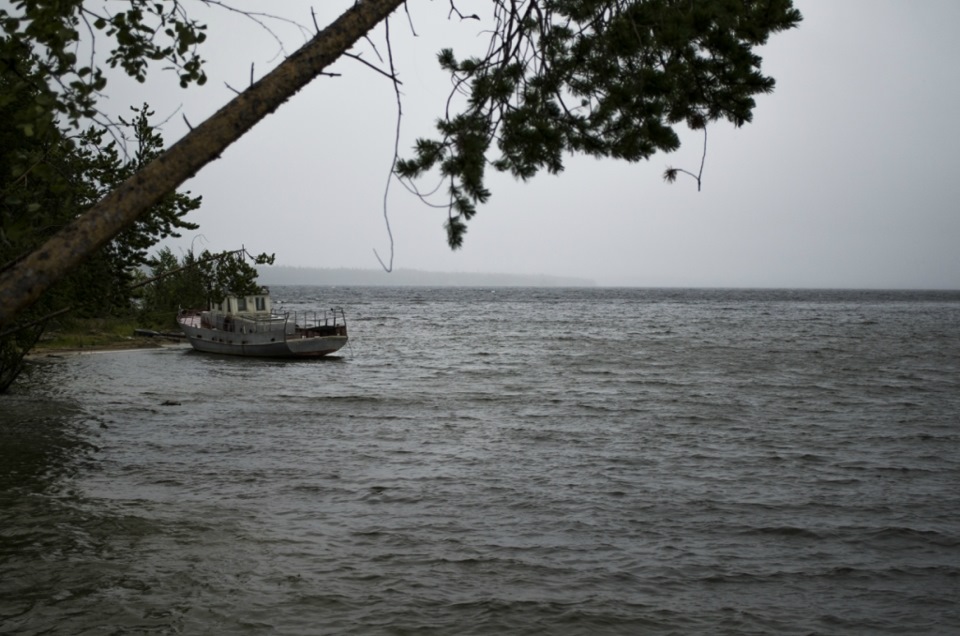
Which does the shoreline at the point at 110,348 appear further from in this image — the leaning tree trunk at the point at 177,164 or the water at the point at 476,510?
the leaning tree trunk at the point at 177,164

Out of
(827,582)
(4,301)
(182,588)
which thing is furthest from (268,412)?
(4,301)

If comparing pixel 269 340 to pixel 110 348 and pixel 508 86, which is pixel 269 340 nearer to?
pixel 110 348

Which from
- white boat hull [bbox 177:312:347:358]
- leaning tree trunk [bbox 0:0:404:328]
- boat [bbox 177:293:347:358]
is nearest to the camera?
leaning tree trunk [bbox 0:0:404:328]

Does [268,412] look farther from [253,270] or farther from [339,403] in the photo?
[253,270]

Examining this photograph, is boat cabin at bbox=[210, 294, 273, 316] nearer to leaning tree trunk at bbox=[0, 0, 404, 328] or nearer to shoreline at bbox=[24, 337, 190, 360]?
shoreline at bbox=[24, 337, 190, 360]

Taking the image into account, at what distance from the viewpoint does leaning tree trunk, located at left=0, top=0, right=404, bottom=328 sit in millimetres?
4609

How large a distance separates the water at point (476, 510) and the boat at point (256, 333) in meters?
14.1

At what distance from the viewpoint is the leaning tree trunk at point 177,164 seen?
15.1 ft

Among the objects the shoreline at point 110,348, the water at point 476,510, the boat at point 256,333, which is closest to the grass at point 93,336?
the shoreline at point 110,348

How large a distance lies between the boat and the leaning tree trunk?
41.7m

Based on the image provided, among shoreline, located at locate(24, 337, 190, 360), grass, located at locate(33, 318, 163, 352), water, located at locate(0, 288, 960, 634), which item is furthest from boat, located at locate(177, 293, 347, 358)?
water, located at locate(0, 288, 960, 634)

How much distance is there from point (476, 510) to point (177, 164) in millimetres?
10506

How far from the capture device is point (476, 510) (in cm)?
1463

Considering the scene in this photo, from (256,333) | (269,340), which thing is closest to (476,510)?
(269,340)
